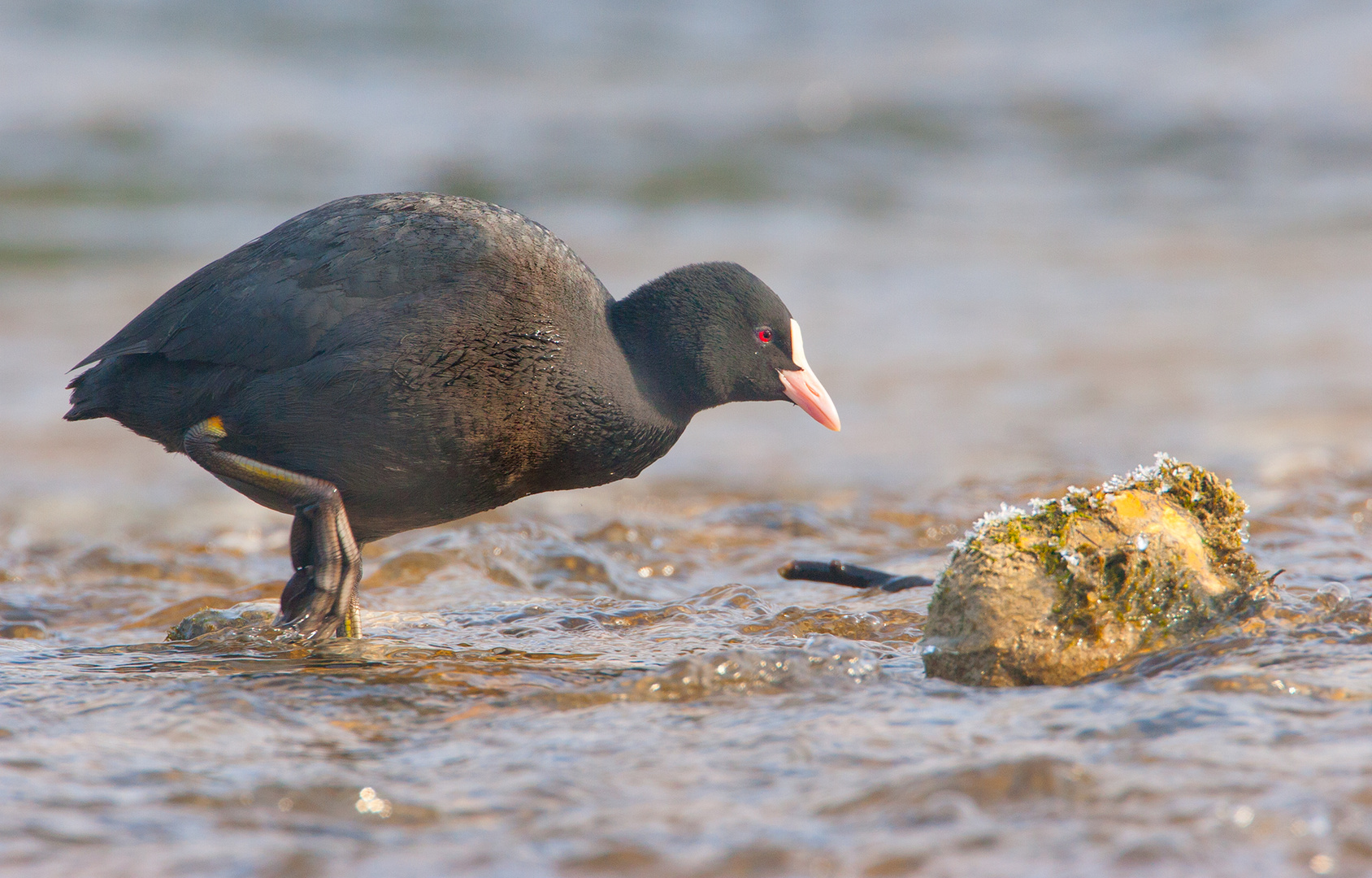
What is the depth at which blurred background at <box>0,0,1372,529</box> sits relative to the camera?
9156mm

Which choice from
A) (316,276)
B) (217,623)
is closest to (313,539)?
(217,623)

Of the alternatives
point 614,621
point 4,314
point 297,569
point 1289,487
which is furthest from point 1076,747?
point 4,314

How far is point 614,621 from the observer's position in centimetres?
469

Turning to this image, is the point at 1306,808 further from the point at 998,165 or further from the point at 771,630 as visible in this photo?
the point at 998,165

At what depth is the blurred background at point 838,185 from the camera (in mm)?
9156

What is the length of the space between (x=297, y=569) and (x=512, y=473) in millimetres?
855

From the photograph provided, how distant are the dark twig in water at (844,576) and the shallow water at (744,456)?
0.10 meters

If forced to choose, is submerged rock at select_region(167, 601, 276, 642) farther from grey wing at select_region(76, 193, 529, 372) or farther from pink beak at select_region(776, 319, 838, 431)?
pink beak at select_region(776, 319, 838, 431)

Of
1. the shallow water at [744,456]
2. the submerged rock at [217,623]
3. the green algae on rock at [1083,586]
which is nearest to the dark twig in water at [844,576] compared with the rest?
the shallow water at [744,456]

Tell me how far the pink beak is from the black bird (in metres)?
0.41

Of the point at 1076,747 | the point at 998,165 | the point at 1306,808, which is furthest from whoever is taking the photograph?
the point at 998,165

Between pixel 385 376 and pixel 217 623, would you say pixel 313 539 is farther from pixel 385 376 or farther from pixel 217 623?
pixel 385 376

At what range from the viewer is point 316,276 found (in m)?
4.46

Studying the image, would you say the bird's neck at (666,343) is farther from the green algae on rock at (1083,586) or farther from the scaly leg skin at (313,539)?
the green algae on rock at (1083,586)
